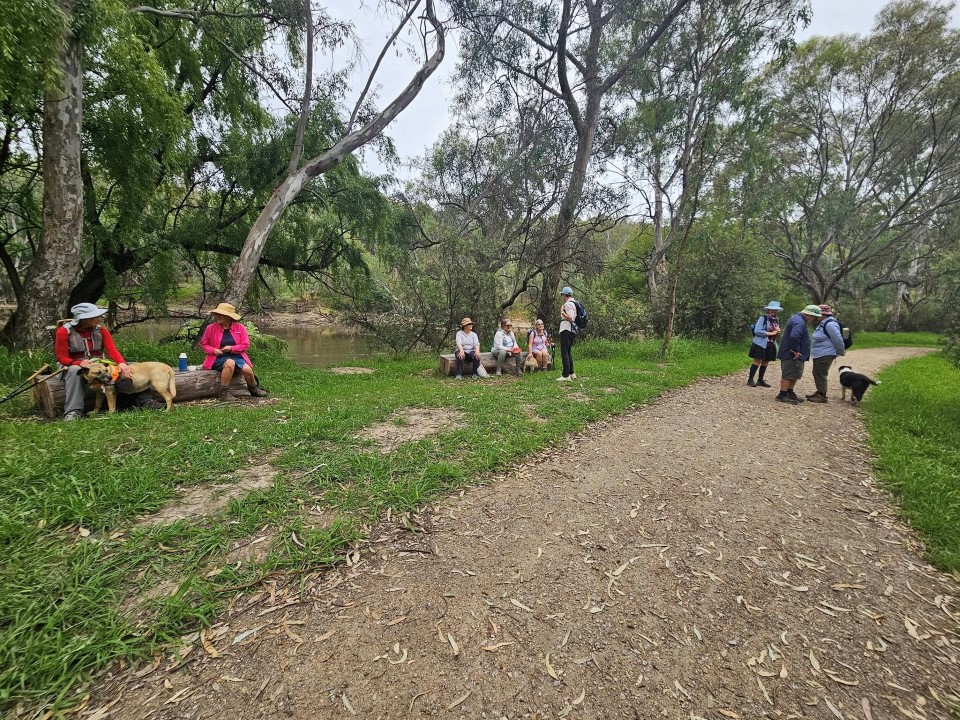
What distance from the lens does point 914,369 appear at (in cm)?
1007

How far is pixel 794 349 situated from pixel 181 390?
9.24 metres

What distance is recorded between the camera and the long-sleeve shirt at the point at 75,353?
463 centimetres

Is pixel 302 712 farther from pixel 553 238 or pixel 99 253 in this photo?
pixel 553 238

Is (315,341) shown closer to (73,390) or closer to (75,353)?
(75,353)

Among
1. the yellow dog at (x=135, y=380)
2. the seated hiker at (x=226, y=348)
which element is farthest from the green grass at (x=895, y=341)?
the yellow dog at (x=135, y=380)

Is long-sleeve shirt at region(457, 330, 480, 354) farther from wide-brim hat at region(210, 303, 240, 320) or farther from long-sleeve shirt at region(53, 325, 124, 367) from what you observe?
long-sleeve shirt at region(53, 325, 124, 367)

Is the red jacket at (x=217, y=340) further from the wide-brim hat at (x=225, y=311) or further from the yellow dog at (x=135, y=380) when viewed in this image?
the yellow dog at (x=135, y=380)

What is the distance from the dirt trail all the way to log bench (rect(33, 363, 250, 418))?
4414 millimetres

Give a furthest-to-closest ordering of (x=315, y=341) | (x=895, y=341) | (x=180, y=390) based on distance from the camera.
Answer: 1. (x=315, y=341)
2. (x=895, y=341)
3. (x=180, y=390)

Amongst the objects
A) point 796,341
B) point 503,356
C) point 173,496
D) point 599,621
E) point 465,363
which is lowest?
point 599,621

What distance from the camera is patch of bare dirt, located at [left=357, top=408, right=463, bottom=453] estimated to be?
4273 millimetres

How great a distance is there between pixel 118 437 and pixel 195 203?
942 centimetres

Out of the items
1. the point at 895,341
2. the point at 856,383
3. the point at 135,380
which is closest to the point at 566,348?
the point at 856,383

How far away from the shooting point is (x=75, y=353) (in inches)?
189
